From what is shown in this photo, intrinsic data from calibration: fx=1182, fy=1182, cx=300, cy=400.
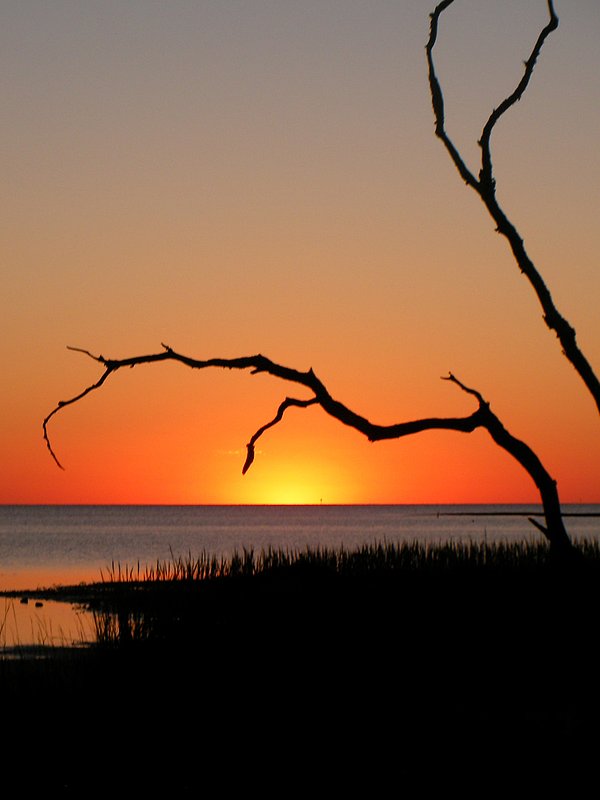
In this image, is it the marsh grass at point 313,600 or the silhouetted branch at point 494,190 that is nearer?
the silhouetted branch at point 494,190

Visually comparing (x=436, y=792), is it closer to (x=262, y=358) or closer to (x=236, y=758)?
(x=236, y=758)

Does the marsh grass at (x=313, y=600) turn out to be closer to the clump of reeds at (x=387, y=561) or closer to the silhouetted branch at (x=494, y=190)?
the clump of reeds at (x=387, y=561)

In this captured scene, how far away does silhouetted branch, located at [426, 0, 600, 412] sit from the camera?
31.7 feet

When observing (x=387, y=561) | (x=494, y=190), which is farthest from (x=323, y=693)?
(x=387, y=561)

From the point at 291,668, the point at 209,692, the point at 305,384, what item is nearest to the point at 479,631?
the point at 291,668

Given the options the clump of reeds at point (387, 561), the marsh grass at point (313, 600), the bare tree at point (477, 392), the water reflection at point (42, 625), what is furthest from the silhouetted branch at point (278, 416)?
the water reflection at point (42, 625)

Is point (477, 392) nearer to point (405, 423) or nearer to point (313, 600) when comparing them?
point (405, 423)

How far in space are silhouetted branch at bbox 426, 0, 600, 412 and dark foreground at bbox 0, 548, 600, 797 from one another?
1751 mm

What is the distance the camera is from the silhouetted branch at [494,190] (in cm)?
966

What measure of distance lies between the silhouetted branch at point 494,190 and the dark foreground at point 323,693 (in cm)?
175

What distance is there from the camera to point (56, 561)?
51031mm

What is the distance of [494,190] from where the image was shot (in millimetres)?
9930

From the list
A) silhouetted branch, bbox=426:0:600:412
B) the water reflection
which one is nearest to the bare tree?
silhouetted branch, bbox=426:0:600:412

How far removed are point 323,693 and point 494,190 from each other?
4724mm
